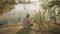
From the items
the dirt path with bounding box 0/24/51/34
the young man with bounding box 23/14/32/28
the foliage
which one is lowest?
the dirt path with bounding box 0/24/51/34

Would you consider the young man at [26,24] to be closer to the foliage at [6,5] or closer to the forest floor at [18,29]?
the forest floor at [18,29]

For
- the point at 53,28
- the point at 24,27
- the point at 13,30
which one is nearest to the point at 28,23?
the point at 24,27

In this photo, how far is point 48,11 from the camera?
2.62m

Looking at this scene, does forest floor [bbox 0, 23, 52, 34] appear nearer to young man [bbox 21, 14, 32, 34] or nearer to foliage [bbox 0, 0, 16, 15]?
young man [bbox 21, 14, 32, 34]

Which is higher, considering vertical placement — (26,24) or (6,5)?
(6,5)

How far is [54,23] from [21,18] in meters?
0.66

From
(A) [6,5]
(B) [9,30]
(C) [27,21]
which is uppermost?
(A) [6,5]

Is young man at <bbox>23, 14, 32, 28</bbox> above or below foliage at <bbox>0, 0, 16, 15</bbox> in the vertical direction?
below

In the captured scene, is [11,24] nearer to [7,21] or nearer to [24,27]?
[7,21]

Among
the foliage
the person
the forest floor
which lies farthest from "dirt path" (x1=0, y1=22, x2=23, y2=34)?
the foliage

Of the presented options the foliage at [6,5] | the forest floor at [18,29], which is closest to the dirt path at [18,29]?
Answer: the forest floor at [18,29]

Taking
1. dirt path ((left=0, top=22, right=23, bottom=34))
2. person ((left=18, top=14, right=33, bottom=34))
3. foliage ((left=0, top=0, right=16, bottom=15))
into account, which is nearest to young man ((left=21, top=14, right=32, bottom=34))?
person ((left=18, top=14, right=33, bottom=34))

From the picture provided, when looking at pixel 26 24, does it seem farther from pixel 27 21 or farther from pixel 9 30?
pixel 9 30

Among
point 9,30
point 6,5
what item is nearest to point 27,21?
point 9,30
